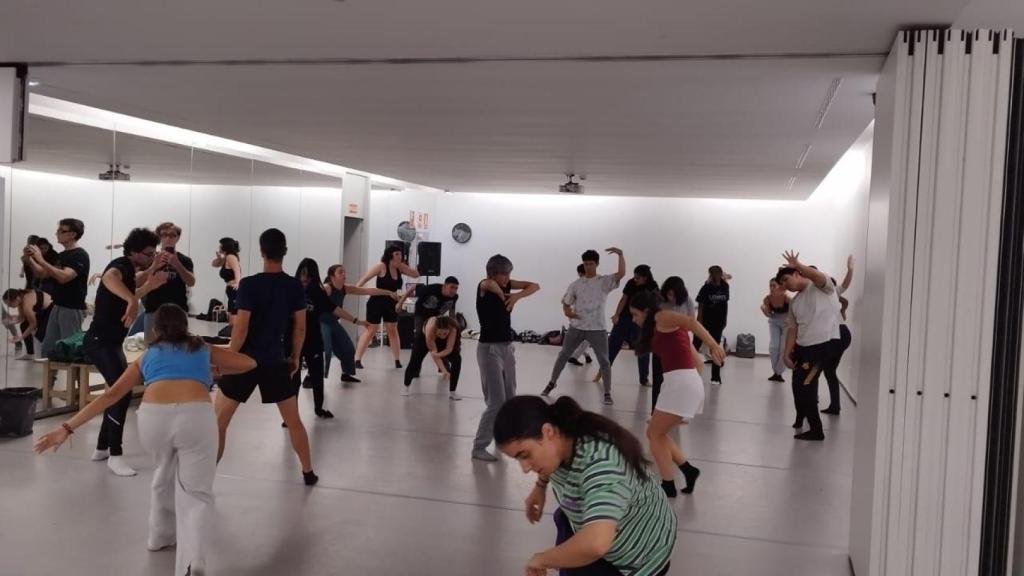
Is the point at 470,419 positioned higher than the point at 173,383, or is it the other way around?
the point at 173,383

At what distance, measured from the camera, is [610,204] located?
53.5 ft

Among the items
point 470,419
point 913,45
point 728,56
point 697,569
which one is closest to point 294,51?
point 728,56

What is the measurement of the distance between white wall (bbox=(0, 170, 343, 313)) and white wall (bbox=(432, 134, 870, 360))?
4644 millimetres

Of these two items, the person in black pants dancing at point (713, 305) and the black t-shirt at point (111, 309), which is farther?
the person in black pants dancing at point (713, 305)

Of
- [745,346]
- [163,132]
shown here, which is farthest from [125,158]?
[745,346]

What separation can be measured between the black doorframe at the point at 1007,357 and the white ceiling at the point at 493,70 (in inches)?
25.6

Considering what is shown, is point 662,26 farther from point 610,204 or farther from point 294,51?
point 610,204

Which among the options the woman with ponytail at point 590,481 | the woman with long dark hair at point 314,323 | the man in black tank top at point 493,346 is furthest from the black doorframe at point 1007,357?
the woman with long dark hair at point 314,323

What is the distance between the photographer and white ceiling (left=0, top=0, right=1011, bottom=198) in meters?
3.77

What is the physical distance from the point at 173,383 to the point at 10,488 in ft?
8.07

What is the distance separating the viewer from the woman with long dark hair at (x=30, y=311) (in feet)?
24.0

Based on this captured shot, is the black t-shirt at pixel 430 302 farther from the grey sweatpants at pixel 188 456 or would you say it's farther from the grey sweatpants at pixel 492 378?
the grey sweatpants at pixel 188 456

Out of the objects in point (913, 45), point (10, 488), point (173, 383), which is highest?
point (913, 45)

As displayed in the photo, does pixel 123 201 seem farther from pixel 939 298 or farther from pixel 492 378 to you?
pixel 939 298
